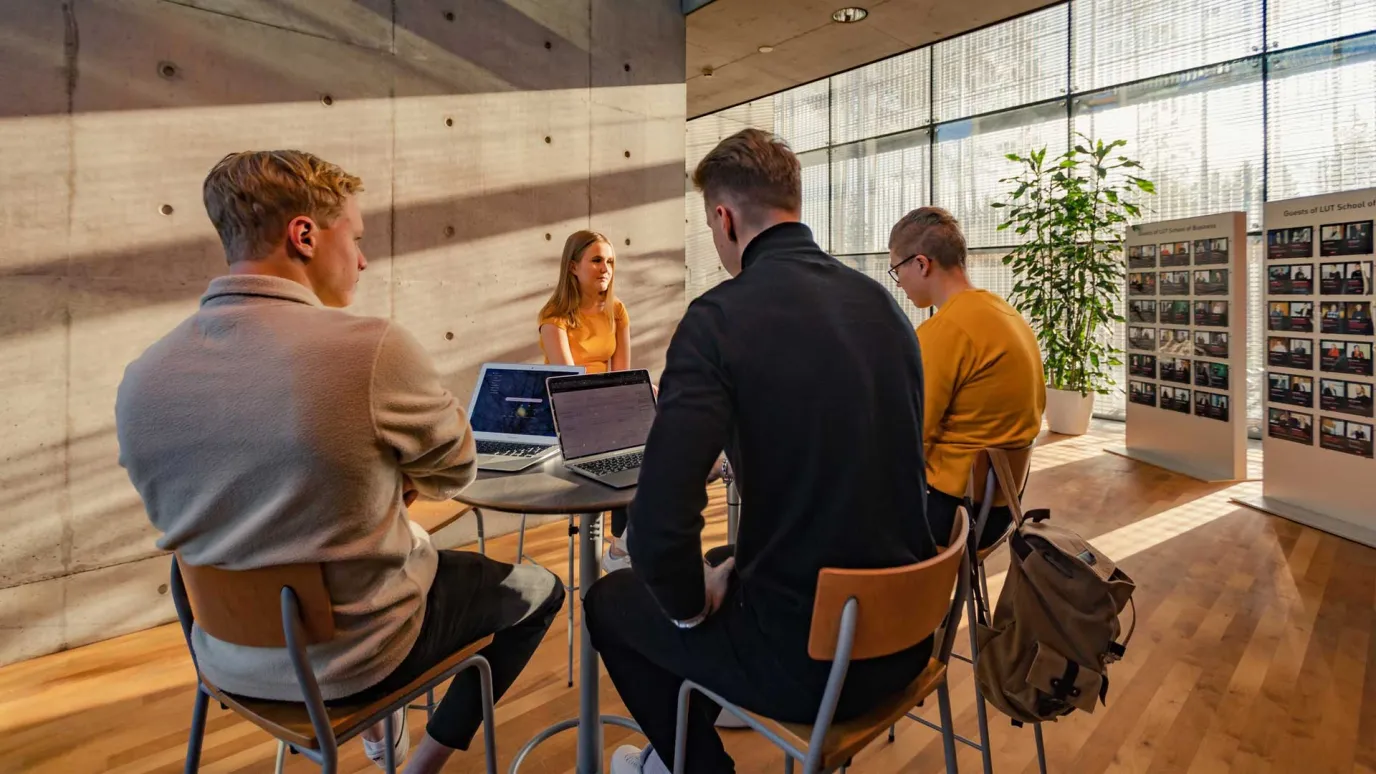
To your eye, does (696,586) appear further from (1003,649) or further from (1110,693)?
(1110,693)

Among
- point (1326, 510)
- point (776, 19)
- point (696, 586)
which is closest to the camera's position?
point (696, 586)

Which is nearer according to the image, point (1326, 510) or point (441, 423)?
point (441, 423)

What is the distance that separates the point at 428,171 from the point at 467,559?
259 centimetres

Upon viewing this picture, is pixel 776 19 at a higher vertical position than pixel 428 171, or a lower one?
higher

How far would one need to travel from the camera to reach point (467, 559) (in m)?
1.53

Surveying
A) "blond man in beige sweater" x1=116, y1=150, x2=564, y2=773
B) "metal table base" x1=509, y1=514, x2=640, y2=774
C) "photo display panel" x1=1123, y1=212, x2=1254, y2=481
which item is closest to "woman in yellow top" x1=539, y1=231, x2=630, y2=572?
"metal table base" x1=509, y1=514, x2=640, y2=774

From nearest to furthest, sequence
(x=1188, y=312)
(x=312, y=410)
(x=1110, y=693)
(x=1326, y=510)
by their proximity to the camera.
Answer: (x=312, y=410) < (x=1110, y=693) < (x=1326, y=510) < (x=1188, y=312)

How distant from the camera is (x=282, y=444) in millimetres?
1046

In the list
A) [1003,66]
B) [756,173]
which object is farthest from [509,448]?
[1003,66]

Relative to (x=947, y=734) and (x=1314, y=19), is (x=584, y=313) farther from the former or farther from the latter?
(x=1314, y=19)

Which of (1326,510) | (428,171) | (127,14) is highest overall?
(127,14)

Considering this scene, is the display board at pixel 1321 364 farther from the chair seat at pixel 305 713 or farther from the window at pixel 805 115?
the window at pixel 805 115

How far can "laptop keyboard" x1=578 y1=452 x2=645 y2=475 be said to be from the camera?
1761 mm

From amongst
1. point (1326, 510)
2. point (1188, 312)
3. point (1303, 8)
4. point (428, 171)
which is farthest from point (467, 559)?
point (1303, 8)
